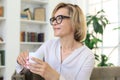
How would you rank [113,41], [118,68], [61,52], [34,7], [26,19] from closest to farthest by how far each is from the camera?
[61,52] → [118,68] → [113,41] → [26,19] → [34,7]

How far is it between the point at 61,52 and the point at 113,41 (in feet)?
9.27

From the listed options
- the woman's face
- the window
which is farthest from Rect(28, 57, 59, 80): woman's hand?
the window

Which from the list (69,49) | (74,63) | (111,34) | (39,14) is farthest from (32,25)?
(74,63)

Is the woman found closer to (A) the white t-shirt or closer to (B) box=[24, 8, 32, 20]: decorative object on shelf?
(A) the white t-shirt

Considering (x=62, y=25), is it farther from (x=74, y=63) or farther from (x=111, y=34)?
Answer: (x=111, y=34)

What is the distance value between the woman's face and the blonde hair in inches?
1.1

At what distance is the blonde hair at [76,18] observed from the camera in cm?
153

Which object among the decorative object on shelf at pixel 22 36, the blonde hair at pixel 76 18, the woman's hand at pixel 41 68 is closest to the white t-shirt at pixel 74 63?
the blonde hair at pixel 76 18

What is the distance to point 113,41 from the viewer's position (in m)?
4.23

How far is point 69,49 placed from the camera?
1.59 metres

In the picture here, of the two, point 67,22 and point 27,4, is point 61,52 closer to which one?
point 67,22

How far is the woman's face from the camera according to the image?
1.47 meters

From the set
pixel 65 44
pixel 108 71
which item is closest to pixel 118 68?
pixel 108 71

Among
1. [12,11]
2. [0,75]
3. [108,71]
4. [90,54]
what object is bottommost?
[0,75]
